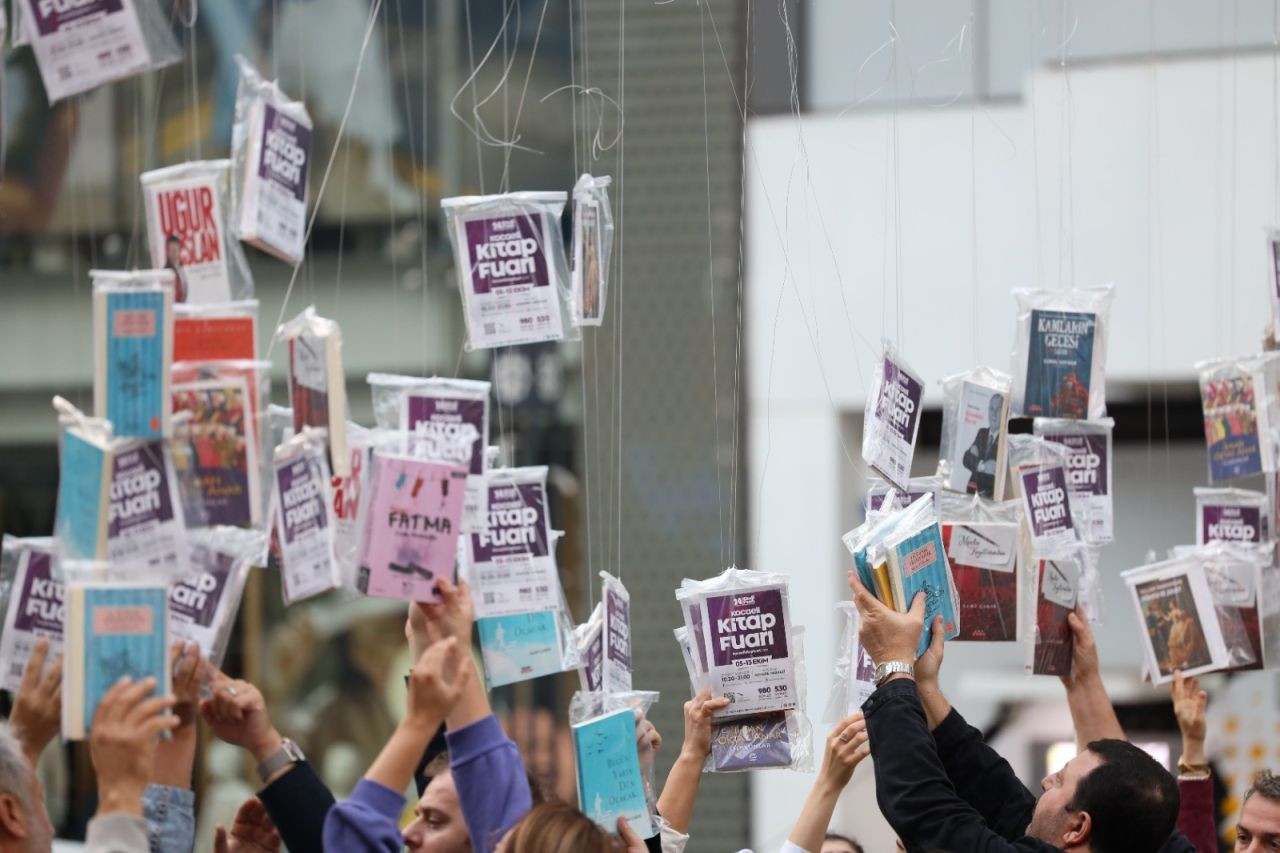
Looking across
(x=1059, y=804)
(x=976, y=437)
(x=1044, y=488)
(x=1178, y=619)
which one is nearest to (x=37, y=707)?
(x=1059, y=804)

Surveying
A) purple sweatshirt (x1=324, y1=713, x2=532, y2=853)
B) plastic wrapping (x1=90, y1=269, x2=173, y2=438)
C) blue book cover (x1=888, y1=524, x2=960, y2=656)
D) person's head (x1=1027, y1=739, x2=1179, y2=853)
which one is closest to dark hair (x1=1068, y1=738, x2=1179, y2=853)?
person's head (x1=1027, y1=739, x2=1179, y2=853)

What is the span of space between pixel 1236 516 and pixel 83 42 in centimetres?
258

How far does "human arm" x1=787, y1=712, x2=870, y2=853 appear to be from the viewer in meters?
2.93

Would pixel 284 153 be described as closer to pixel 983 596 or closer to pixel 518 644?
pixel 518 644

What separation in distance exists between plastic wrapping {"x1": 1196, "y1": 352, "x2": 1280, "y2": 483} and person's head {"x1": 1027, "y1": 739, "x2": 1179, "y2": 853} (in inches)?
45.0

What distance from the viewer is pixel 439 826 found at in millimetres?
2723

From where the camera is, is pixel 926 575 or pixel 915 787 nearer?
pixel 915 787

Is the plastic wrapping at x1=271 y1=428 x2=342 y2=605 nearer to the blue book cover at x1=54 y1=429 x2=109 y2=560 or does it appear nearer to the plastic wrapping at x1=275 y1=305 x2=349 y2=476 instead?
the plastic wrapping at x1=275 y1=305 x2=349 y2=476

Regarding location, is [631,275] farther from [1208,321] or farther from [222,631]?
[222,631]

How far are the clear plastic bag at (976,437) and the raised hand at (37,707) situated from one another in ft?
5.88

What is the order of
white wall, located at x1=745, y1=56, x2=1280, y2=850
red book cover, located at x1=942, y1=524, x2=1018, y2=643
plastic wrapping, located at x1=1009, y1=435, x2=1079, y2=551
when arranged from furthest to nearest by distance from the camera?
1. white wall, located at x1=745, y1=56, x2=1280, y2=850
2. plastic wrapping, located at x1=1009, y1=435, x2=1079, y2=551
3. red book cover, located at x1=942, y1=524, x2=1018, y2=643

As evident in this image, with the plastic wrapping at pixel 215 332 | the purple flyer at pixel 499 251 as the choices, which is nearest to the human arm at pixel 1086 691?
the purple flyer at pixel 499 251

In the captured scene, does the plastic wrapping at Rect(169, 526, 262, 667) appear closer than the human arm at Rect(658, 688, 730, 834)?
Yes

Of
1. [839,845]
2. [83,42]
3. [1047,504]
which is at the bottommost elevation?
[839,845]
